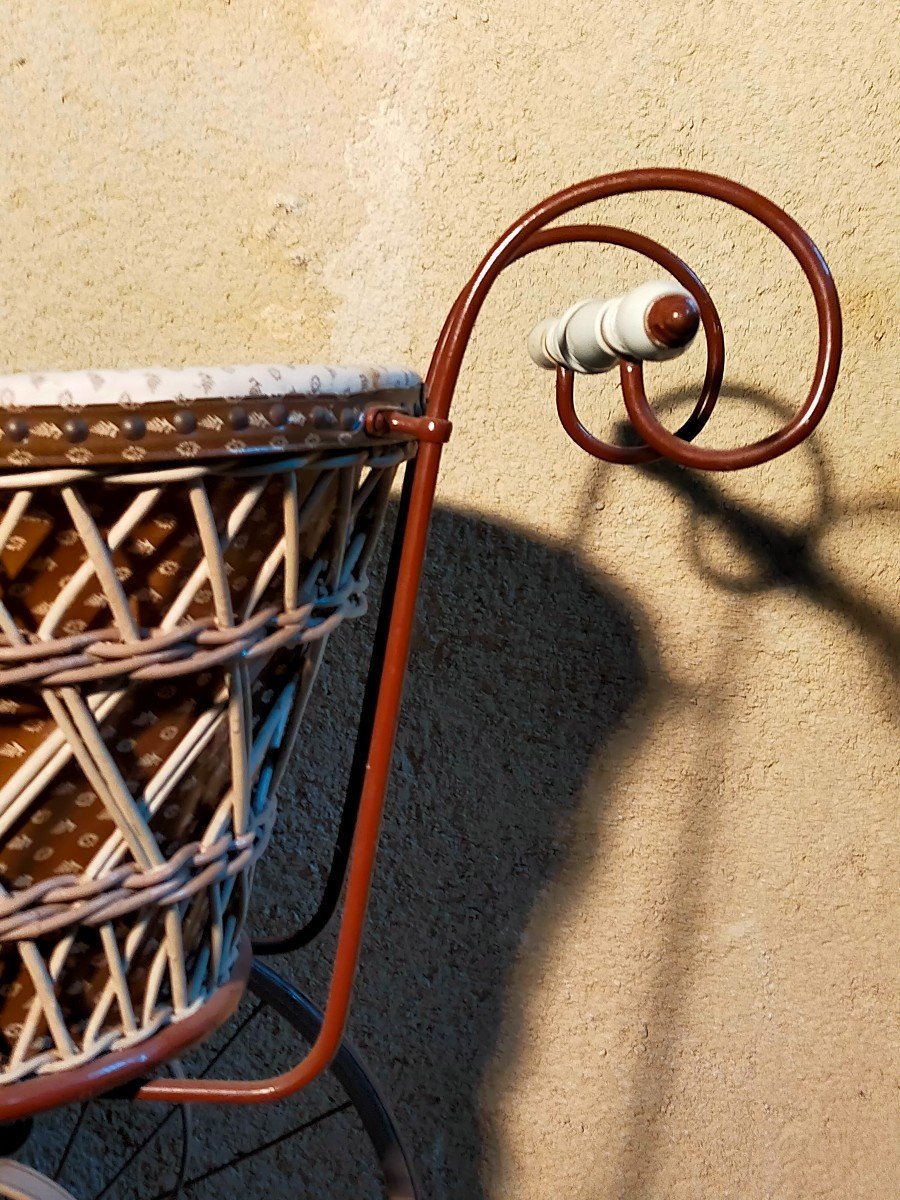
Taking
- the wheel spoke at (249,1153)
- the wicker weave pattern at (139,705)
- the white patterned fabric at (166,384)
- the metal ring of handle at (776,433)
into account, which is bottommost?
the wheel spoke at (249,1153)

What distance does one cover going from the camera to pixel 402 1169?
2.41 ft

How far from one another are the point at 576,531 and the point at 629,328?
0.44 m

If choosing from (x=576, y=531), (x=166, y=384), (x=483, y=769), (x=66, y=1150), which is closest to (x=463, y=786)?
(x=483, y=769)

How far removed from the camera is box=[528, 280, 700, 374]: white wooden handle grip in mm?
437

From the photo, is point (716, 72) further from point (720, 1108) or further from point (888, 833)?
point (720, 1108)

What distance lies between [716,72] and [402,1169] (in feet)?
3.07

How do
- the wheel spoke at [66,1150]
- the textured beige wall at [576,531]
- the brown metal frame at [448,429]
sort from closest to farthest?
1. the brown metal frame at [448,429]
2. the textured beige wall at [576,531]
3. the wheel spoke at [66,1150]

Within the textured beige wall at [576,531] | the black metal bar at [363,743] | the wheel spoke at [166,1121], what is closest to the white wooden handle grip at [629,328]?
the black metal bar at [363,743]

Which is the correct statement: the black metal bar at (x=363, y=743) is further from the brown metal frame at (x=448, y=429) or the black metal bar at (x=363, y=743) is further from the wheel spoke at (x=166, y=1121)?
the wheel spoke at (x=166, y=1121)

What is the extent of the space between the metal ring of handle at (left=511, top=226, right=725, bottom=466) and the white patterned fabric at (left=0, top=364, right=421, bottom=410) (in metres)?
0.17

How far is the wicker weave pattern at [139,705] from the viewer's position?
392mm

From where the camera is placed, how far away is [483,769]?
917mm

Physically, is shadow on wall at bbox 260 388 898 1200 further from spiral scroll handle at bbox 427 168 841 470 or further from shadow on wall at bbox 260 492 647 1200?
spiral scroll handle at bbox 427 168 841 470

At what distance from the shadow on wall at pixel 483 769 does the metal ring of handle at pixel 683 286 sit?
0.77ft
